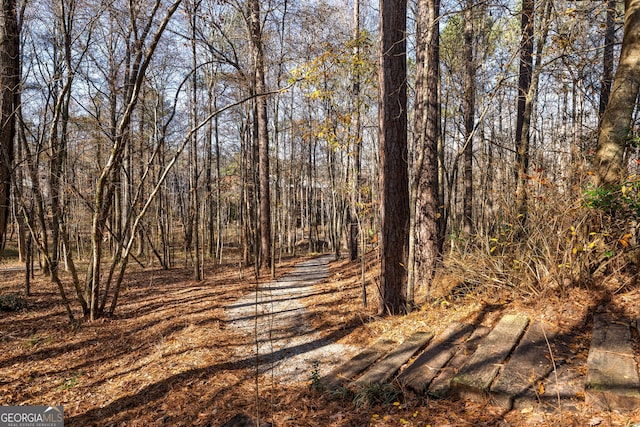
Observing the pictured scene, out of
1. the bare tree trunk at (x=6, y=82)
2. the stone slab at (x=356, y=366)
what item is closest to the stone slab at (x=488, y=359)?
the stone slab at (x=356, y=366)

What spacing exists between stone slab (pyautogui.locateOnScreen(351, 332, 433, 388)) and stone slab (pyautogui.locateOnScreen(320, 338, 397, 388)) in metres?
0.11

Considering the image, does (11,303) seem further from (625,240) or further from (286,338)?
(625,240)

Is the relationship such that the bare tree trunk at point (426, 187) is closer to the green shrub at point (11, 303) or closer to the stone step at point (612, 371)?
Result: the stone step at point (612, 371)

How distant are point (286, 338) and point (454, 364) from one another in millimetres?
2990

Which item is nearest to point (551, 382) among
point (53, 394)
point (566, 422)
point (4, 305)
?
point (566, 422)

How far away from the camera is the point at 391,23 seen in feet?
17.0

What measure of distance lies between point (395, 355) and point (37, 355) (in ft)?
18.4

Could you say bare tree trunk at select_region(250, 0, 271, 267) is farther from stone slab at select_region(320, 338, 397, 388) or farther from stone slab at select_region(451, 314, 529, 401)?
stone slab at select_region(451, 314, 529, 401)

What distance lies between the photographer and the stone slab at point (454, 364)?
287 centimetres

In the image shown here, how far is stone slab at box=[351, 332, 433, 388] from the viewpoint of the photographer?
10.8 ft

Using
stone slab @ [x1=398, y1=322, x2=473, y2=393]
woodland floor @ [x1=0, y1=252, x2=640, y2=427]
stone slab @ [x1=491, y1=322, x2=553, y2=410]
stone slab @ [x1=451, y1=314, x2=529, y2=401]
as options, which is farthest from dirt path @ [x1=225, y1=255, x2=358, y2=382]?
stone slab @ [x1=491, y1=322, x2=553, y2=410]

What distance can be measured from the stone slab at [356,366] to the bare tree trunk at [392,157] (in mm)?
1107

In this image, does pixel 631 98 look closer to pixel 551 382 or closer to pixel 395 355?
pixel 551 382

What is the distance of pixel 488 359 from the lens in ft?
10.1
